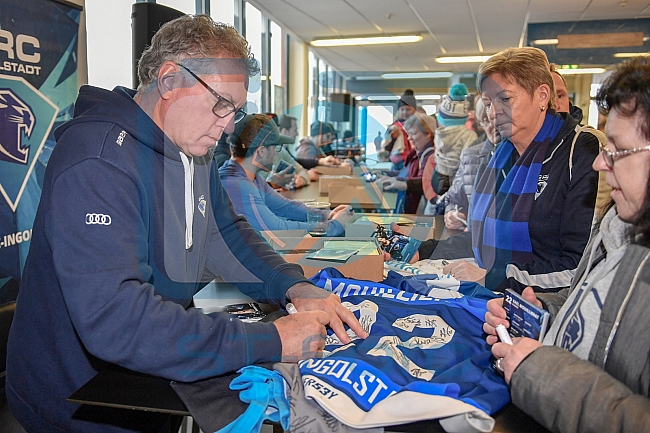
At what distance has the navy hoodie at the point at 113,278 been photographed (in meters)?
1.03

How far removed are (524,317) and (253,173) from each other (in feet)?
7.47

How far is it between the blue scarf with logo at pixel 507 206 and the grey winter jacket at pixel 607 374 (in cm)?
76

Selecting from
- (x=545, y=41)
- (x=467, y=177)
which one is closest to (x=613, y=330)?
(x=467, y=177)

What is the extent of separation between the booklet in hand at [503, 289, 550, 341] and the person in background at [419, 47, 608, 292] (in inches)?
19.8

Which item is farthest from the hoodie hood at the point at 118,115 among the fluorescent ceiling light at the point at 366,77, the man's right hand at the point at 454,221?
the fluorescent ceiling light at the point at 366,77

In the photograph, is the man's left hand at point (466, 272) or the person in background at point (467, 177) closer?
the man's left hand at point (466, 272)

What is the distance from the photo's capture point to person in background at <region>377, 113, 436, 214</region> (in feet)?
16.1

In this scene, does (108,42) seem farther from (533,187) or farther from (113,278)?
(113,278)

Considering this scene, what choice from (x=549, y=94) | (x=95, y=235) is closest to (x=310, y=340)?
(x=95, y=235)

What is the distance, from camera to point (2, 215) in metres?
2.29

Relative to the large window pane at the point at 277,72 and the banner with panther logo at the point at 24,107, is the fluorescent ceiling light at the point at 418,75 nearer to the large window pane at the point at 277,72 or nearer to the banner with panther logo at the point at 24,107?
the large window pane at the point at 277,72

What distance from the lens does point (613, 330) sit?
3.18ft

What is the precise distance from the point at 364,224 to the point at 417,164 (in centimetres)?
268

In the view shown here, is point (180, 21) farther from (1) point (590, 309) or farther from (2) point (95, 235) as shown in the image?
(1) point (590, 309)
